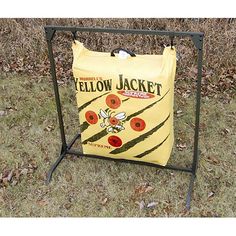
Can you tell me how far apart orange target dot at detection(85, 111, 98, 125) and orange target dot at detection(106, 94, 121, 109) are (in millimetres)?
185

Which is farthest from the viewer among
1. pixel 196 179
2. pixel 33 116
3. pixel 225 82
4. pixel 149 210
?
pixel 225 82

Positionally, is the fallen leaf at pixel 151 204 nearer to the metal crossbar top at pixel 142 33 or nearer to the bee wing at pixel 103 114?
the metal crossbar top at pixel 142 33

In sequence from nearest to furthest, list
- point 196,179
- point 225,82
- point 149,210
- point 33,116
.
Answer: point 149,210, point 196,179, point 33,116, point 225,82

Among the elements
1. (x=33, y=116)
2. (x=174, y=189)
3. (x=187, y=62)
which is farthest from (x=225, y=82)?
(x=33, y=116)

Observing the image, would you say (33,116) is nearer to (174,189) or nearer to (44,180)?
(44,180)

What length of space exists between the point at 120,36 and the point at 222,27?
138 cm

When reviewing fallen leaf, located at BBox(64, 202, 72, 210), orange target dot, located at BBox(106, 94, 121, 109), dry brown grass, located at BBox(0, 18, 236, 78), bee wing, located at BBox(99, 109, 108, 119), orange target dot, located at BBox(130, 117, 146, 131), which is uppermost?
orange target dot, located at BBox(106, 94, 121, 109)

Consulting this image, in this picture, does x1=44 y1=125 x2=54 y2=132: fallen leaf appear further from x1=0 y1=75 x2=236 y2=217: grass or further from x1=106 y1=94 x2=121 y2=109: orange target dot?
x1=106 y1=94 x2=121 y2=109: orange target dot

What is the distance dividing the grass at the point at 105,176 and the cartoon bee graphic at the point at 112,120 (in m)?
0.52

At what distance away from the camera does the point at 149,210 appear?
10.8 feet

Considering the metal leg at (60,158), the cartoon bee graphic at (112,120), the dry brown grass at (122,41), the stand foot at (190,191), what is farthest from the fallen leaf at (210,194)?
the dry brown grass at (122,41)

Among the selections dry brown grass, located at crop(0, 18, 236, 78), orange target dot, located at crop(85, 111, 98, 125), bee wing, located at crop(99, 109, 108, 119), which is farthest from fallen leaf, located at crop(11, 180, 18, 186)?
dry brown grass, located at crop(0, 18, 236, 78)

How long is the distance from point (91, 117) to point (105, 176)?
1.97ft

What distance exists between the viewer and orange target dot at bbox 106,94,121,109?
3154 millimetres
